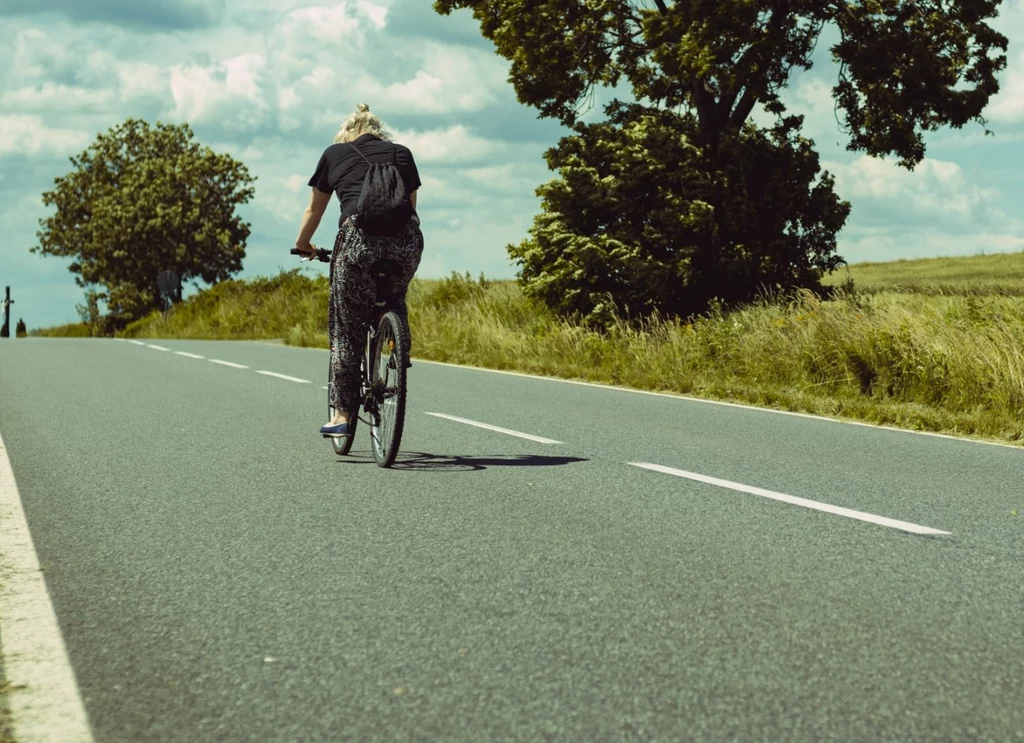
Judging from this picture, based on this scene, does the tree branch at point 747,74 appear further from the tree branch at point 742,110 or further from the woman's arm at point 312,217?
the woman's arm at point 312,217

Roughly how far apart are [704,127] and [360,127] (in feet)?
52.7

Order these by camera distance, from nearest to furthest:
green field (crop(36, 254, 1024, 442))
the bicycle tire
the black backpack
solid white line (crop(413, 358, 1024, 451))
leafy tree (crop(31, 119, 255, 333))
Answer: the black backpack
the bicycle tire
solid white line (crop(413, 358, 1024, 451))
green field (crop(36, 254, 1024, 442))
leafy tree (crop(31, 119, 255, 333))

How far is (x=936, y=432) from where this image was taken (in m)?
10.7

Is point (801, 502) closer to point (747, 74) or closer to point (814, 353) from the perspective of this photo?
point (814, 353)

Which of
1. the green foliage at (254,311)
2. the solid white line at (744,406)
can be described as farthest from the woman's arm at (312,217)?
the green foliage at (254,311)

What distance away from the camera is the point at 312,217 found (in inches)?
316

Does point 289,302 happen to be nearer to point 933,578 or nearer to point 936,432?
point 936,432

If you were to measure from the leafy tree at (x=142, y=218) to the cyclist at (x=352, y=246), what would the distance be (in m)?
61.0

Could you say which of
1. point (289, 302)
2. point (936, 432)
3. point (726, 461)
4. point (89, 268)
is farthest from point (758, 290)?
point (89, 268)

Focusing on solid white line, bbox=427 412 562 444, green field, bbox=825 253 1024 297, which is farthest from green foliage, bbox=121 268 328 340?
solid white line, bbox=427 412 562 444

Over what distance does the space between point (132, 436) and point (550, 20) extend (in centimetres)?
1627

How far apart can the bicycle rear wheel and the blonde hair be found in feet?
3.70

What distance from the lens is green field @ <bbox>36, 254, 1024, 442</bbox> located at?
11.9 meters

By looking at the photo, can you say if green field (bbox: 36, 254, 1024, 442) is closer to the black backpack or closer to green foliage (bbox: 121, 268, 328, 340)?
the black backpack
